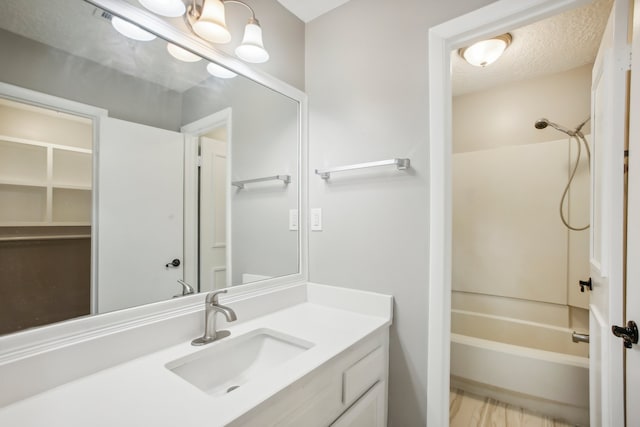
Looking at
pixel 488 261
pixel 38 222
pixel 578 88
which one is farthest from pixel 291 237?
pixel 578 88

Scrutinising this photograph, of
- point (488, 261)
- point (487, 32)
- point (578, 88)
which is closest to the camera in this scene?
point (487, 32)

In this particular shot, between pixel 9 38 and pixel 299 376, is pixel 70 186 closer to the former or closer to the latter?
pixel 9 38

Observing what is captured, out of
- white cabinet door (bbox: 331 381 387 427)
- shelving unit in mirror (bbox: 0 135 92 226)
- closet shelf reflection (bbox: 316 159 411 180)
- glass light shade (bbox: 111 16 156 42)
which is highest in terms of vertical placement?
glass light shade (bbox: 111 16 156 42)

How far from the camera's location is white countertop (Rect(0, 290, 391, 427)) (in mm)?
608

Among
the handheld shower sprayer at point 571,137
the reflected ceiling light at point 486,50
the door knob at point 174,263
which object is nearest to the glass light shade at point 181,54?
the door knob at point 174,263

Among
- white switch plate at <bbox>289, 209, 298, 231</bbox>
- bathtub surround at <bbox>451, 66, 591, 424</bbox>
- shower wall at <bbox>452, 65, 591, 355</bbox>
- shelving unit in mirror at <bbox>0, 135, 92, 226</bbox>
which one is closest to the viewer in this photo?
shelving unit in mirror at <bbox>0, 135, 92, 226</bbox>

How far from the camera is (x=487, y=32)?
1095mm

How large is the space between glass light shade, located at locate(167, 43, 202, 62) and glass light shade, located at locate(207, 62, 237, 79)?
0.06m

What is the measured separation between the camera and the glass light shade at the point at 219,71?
3.91 ft

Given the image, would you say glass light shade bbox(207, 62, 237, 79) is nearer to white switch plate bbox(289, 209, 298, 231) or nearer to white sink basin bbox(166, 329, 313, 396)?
white switch plate bbox(289, 209, 298, 231)

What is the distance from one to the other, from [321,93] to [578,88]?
2.11 metres

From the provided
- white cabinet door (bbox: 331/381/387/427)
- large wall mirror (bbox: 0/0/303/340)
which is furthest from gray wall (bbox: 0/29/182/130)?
white cabinet door (bbox: 331/381/387/427)

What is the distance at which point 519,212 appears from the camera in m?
2.26

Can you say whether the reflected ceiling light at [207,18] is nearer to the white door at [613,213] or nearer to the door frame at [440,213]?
the door frame at [440,213]
